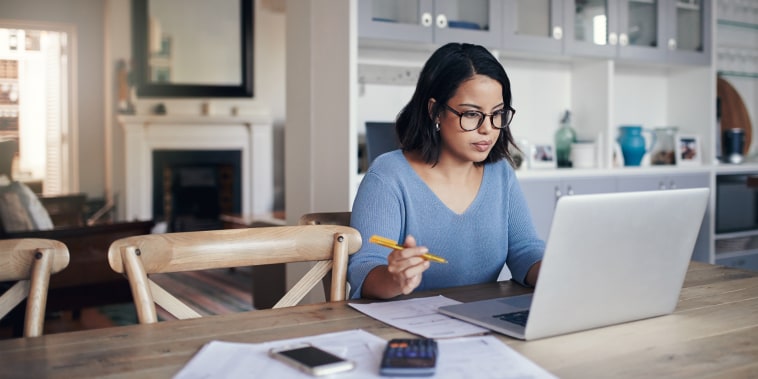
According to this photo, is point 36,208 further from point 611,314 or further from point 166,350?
point 611,314

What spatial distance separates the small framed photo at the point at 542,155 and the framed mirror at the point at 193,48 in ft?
14.3

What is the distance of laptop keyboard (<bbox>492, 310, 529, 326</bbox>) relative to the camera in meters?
1.12

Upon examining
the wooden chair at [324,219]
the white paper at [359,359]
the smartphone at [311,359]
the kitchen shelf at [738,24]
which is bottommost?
the white paper at [359,359]

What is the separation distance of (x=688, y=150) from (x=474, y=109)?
3.18m

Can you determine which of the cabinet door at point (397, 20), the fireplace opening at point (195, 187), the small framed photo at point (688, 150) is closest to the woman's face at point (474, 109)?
the cabinet door at point (397, 20)

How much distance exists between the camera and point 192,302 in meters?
4.69

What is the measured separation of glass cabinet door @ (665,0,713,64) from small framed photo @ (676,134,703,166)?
0.45 m

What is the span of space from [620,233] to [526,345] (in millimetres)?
214

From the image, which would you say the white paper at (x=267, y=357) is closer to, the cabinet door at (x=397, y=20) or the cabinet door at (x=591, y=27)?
the cabinet door at (x=397, y=20)

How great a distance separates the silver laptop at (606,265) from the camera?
101 centimetres

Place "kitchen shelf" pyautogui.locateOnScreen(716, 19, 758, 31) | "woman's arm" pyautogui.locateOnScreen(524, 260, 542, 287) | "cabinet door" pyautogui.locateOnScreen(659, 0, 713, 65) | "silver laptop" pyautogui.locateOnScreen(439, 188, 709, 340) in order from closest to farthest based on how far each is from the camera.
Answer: "silver laptop" pyautogui.locateOnScreen(439, 188, 709, 340)
"woman's arm" pyautogui.locateOnScreen(524, 260, 542, 287)
"cabinet door" pyautogui.locateOnScreen(659, 0, 713, 65)
"kitchen shelf" pyautogui.locateOnScreen(716, 19, 758, 31)

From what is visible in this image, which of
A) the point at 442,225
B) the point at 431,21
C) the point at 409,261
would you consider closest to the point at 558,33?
the point at 431,21

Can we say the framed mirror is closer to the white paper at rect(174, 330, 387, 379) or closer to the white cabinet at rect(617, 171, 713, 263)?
the white cabinet at rect(617, 171, 713, 263)

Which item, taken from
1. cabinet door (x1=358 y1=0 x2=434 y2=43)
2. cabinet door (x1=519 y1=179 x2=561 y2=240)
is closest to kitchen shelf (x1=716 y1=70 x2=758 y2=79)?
cabinet door (x1=519 y1=179 x2=561 y2=240)
